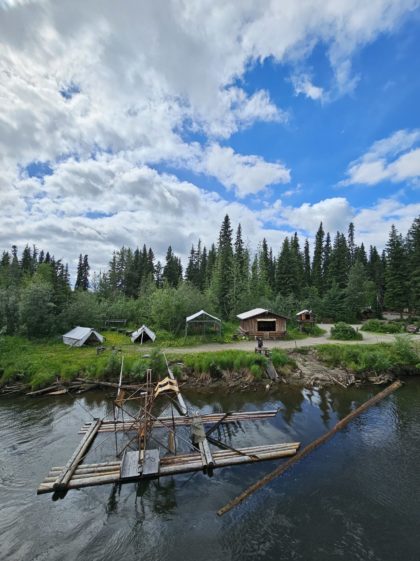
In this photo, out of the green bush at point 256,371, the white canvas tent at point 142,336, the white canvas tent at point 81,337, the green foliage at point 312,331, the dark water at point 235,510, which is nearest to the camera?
the dark water at point 235,510

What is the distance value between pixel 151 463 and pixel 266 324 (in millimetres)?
22981

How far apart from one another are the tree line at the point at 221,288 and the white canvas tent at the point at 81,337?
3403 mm

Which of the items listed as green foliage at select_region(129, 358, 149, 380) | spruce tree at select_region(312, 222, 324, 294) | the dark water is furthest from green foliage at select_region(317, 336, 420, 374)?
spruce tree at select_region(312, 222, 324, 294)

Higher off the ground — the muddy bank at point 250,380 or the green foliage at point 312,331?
the green foliage at point 312,331

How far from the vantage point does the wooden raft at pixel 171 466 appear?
8.09 meters

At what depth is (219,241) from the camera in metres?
56.8

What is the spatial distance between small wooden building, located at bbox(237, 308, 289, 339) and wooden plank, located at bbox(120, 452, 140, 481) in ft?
71.4

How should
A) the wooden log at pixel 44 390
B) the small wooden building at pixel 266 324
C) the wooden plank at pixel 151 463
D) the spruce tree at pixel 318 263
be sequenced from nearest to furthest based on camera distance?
the wooden plank at pixel 151 463 < the wooden log at pixel 44 390 < the small wooden building at pixel 266 324 < the spruce tree at pixel 318 263

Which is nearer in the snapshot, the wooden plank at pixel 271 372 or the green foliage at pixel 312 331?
the wooden plank at pixel 271 372

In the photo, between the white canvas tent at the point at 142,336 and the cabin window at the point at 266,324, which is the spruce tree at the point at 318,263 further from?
the white canvas tent at the point at 142,336

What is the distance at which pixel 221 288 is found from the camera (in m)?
45.0

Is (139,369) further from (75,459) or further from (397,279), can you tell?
(397,279)

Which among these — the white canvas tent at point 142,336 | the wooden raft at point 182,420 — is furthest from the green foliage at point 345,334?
the white canvas tent at point 142,336

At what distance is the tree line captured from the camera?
29438 millimetres
